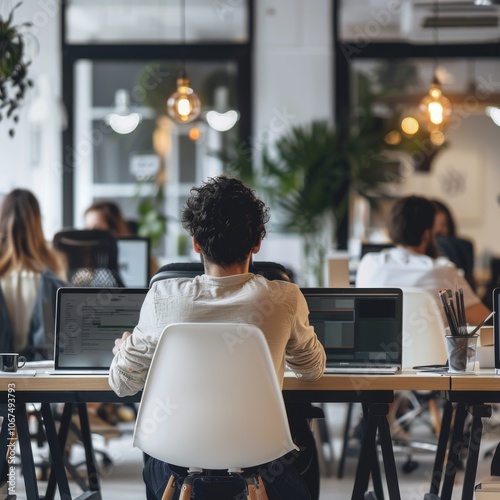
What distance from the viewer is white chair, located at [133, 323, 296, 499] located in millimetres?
2557

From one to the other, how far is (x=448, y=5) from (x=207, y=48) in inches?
84.3

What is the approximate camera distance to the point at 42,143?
895 cm

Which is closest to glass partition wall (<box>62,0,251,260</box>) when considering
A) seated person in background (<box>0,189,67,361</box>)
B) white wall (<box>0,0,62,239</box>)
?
white wall (<box>0,0,62,239</box>)

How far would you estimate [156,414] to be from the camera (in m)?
2.63

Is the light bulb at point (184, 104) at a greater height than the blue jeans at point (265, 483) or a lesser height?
greater

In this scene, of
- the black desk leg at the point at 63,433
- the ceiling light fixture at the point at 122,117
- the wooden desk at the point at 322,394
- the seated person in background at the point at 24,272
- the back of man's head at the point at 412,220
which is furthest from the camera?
the ceiling light fixture at the point at 122,117

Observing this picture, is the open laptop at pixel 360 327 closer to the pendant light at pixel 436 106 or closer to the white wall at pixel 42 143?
the pendant light at pixel 436 106

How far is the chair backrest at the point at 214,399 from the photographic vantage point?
8.39 ft

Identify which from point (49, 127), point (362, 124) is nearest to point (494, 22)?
point (362, 124)

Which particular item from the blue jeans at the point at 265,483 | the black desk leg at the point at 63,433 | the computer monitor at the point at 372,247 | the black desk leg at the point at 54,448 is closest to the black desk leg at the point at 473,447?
the blue jeans at the point at 265,483

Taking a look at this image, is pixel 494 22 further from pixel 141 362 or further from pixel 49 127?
pixel 141 362

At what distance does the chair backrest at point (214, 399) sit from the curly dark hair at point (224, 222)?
0.92ft

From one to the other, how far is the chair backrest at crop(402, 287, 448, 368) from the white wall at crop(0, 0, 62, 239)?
544cm

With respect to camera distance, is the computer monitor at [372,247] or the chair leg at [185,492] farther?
the computer monitor at [372,247]
